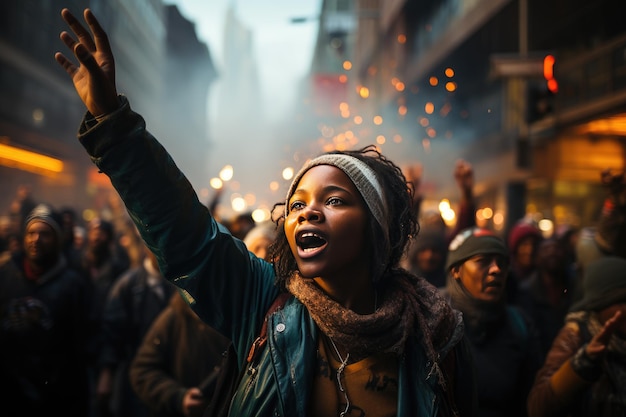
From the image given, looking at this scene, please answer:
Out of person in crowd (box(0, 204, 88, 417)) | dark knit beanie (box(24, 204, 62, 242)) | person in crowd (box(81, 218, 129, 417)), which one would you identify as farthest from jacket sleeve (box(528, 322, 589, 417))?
dark knit beanie (box(24, 204, 62, 242))

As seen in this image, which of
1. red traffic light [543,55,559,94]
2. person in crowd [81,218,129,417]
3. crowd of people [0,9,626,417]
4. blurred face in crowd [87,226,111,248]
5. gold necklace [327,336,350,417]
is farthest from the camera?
red traffic light [543,55,559,94]

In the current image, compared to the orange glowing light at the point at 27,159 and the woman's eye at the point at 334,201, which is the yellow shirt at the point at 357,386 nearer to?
the woman's eye at the point at 334,201

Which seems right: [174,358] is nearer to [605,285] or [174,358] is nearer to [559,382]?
[559,382]

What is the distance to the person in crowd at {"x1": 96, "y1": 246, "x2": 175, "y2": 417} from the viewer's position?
4.67 metres

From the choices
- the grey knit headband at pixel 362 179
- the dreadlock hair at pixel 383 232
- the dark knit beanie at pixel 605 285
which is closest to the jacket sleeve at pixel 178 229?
the dreadlock hair at pixel 383 232

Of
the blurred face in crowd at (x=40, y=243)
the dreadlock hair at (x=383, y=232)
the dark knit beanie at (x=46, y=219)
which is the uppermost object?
the dreadlock hair at (x=383, y=232)

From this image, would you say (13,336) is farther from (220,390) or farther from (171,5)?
(171,5)

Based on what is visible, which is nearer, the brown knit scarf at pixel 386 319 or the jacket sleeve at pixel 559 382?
the brown knit scarf at pixel 386 319

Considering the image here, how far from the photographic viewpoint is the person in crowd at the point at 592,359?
8.91 ft

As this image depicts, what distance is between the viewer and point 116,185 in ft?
5.67

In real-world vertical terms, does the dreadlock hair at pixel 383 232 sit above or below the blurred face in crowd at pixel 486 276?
above

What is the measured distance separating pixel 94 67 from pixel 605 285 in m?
2.83

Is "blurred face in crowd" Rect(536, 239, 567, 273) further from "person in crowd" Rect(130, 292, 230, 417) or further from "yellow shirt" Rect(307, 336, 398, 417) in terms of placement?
"yellow shirt" Rect(307, 336, 398, 417)

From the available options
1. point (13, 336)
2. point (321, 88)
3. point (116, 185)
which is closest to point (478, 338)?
point (116, 185)
